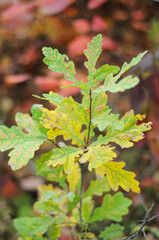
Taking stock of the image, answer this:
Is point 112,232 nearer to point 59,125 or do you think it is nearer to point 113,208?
point 113,208

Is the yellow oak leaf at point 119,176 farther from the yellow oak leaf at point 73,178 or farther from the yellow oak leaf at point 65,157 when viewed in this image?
the yellow oak leaf at point 73,178

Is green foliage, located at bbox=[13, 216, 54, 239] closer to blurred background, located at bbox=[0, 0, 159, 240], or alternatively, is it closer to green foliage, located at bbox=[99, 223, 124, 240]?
green foliage, located at bbox=[99, 223, 124, 240]

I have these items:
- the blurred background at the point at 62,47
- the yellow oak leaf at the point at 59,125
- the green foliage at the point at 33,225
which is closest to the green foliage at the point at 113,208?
the green foliage at the point at 33,225

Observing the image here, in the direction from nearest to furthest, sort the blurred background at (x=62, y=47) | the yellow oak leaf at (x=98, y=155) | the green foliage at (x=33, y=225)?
the yellow oak leaf at (x=98, y=155), the green foliage at (x=33, y=225), the blurred background at (x=62, y=47)

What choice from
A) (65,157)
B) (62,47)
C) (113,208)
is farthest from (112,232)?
(62,47)

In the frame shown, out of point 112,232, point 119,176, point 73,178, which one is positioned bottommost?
point 112,232

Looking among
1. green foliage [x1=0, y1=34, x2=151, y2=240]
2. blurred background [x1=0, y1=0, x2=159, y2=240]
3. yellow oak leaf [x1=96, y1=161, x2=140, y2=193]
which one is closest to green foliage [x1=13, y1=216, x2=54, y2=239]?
green foliage [x1=0, y1=34, x2=151, y2=240]

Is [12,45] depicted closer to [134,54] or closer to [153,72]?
[134,54]

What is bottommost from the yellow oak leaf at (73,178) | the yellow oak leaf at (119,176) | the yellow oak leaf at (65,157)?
the yellow oak leaf at (73,178)
